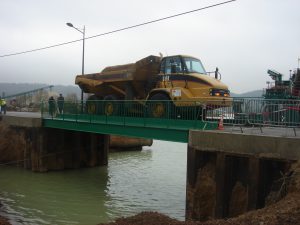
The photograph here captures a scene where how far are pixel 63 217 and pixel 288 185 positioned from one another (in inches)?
298

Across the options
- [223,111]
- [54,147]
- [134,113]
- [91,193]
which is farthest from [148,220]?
[54,147]

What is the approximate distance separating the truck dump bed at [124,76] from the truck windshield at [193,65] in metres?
2.12

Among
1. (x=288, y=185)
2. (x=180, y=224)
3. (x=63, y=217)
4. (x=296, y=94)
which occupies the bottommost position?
(x=63, y=217)

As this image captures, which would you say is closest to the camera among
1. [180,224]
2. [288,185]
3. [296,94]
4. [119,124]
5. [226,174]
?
[180,224]

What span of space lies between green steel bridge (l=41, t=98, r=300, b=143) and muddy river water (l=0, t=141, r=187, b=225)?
2.66m

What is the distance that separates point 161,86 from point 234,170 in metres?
6.75

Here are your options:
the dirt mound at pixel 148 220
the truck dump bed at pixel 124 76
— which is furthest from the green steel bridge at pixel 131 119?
the dirt mound at pixel 148 220

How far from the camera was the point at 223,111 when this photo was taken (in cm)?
1293

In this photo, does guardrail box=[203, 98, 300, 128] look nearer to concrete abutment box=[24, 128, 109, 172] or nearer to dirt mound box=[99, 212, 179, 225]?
dirt mound box=[99, 212, 179, 225]

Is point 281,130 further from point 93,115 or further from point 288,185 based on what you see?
point 93,115

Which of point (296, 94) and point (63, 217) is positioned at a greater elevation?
point (296, 94)

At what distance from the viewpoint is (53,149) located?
872 inches

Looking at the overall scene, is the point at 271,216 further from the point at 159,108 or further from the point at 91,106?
the point at 91,106

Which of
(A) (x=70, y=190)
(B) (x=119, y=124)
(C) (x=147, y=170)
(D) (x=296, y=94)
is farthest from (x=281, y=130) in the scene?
(D) (x=296, y=94)
